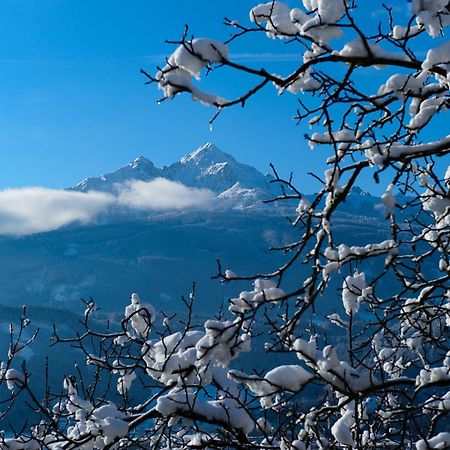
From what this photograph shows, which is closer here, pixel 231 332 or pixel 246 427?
pixel 231 332

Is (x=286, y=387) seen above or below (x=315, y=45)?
below

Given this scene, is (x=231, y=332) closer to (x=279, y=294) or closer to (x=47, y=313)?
(x=279, y=294)

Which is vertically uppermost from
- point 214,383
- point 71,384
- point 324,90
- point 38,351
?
point 324,90

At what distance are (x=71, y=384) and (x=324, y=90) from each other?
192 inches

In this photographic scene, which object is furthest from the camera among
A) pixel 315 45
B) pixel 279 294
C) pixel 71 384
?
pixel 71 384

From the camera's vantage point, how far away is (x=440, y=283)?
4855mm

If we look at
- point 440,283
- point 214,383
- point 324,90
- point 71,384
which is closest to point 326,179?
point 324,90

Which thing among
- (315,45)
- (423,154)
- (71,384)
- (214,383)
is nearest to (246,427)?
(214,383)

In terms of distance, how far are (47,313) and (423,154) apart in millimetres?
185002

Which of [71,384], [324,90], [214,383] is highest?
[324,90]

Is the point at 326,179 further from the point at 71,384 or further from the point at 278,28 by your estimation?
the point at 71,384

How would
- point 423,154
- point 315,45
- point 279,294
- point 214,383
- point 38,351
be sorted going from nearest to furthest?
point 423,154, point 279,294, point 315,45, point 214,383, point 38,351

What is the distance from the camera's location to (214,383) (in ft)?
15.3

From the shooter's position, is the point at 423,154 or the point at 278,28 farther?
the point at 278,28
